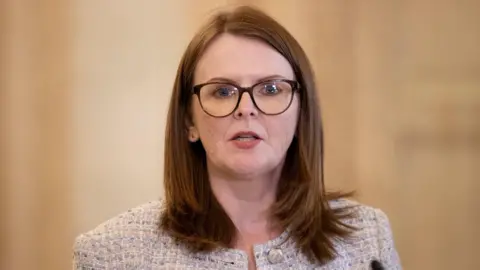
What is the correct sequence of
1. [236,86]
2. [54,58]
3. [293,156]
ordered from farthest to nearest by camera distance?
[54,58] < [293,156] < [236,86]

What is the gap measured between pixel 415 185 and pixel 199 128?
905 mm

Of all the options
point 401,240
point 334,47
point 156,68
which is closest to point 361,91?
point 334,47

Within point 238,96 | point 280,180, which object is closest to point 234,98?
point 238,96

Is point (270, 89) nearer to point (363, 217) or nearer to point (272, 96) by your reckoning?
point (272, 96)

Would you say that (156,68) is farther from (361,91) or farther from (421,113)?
(421,113)

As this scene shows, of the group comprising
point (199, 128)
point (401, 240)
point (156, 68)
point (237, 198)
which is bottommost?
point (401, 240)

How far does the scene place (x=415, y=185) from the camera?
1.80 m

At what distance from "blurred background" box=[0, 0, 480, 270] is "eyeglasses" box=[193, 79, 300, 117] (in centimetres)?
69

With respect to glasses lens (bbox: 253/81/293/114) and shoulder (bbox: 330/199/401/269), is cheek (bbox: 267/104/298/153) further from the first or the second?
shoulder (bbox: 330/199/401/269)

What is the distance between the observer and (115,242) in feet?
3.60

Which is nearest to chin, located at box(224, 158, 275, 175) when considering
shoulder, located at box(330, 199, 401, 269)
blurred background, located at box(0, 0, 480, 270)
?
shoulder, located at box(330, 199, 401, 269)

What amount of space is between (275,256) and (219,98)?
0.93 feet

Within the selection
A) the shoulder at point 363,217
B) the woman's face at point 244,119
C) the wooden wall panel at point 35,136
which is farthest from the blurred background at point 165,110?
the woman's face at point 244,119

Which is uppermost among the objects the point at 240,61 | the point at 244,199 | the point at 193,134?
the point at 240,61
